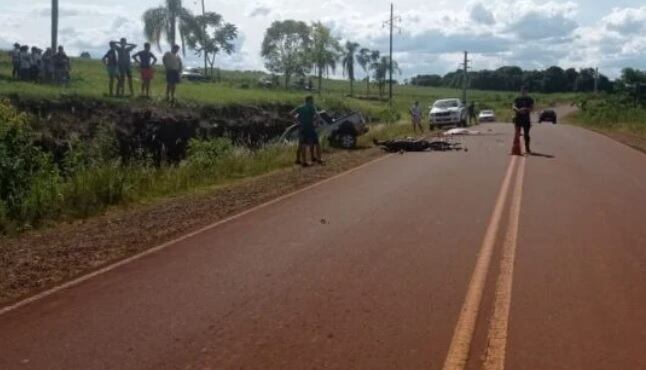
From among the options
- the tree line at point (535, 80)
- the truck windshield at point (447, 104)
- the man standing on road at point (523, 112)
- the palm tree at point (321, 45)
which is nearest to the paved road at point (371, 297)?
the man standing on road at point (523, 112)

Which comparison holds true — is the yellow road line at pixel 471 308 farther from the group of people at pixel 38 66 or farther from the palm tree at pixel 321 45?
the palm tree at pixel 321 45

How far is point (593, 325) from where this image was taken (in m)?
5.91

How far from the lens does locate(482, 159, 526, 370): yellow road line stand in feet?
17.0

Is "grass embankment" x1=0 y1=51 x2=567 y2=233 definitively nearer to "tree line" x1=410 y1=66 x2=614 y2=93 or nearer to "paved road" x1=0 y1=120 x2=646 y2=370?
"paved road" x1=0 y1=120 x2=646 y2=370

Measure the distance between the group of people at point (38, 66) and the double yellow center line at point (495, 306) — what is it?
1794 centimetres

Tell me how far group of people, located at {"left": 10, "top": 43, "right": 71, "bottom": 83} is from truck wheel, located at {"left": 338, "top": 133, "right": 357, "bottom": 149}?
8712 millimetres

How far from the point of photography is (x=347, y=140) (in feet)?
84.7

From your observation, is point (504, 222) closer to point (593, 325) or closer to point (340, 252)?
point (340, 252)

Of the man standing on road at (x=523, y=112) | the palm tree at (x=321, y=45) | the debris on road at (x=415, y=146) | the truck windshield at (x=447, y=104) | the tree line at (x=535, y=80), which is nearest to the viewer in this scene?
the man standing on road at (x=523, y=112)

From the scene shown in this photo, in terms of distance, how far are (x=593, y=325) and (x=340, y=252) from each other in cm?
324

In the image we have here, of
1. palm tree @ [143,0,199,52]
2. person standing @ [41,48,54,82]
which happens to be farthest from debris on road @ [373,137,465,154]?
palm tree @ [143,0,199,52]

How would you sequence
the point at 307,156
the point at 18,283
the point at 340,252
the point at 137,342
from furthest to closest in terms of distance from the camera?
the point at 307,156 → the point at 340,252 → the point at 18,283 → the point at 137,342

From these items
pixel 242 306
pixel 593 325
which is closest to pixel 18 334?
pixel 242 306

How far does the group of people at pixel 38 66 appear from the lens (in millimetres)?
24641
